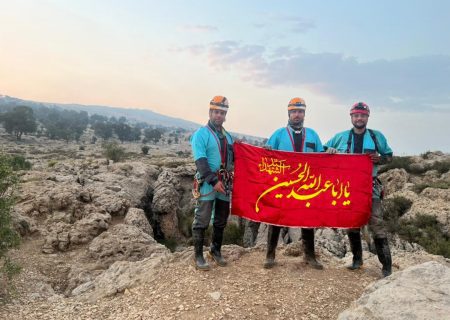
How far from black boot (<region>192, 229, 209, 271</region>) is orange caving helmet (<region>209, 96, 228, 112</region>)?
231 centimetres

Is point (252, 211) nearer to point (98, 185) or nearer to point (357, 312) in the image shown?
point (357, 312)

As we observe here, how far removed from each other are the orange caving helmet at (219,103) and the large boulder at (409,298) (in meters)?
3.96

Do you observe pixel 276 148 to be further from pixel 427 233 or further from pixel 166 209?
pixel 166 209

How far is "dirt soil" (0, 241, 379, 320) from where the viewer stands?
6.18 m

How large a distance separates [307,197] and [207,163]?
6.87 feet

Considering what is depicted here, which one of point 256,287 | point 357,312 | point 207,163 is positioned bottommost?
point 256,287

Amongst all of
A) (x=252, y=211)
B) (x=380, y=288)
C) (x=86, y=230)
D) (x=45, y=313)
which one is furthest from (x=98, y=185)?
(x=380, y=288)

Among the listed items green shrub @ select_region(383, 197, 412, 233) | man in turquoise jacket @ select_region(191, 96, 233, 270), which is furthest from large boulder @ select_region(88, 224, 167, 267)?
green shrub @ select_region(383, 197, 412, 233)

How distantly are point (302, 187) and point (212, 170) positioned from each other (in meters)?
1.79

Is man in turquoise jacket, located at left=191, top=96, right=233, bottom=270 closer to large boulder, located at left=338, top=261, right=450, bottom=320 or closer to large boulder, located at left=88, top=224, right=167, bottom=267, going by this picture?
large boulder, located at left=338, top=261, right=450, bottom=320

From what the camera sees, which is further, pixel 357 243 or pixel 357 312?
pixel 357 243

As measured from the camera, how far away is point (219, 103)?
7.18 m

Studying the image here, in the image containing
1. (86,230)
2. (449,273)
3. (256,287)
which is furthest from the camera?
(86,230)

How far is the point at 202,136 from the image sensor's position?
705cm
